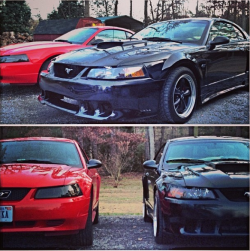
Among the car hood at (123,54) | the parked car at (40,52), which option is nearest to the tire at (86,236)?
the car hood at (123,54)

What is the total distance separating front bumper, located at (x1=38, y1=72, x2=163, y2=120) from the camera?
342 centimetres

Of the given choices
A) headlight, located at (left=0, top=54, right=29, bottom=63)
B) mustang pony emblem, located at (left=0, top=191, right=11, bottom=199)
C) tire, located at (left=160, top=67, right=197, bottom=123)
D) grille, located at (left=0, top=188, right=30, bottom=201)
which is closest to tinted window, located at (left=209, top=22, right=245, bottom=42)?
tire, located at (left=160, top=67, right=197, bottom=123)

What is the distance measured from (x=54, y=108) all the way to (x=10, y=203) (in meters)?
0.94

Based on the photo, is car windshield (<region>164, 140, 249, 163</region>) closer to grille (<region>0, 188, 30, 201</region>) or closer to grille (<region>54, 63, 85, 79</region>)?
grille (<region>54, 63, 85, 79</region>)

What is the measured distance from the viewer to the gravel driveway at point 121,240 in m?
3.37

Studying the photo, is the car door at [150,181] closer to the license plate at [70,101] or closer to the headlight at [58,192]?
the headlight at [58,192]

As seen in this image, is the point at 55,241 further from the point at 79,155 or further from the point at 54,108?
the point at 54,108

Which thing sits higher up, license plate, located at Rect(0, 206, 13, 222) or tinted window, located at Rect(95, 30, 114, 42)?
tinted window, located at Rect(95, 30, 114, 42)

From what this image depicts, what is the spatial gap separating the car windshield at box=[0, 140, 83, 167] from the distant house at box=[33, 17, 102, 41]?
969 millimetres

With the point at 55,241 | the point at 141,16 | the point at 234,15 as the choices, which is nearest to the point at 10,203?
the point at 55,241

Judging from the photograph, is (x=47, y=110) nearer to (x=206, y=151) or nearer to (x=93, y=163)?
(x=93, y=163)

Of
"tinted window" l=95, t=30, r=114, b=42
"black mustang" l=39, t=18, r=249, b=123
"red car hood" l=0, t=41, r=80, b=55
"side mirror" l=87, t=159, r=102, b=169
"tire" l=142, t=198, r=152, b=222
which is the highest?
"tinted window" l=95, t=30, r=114, b=42

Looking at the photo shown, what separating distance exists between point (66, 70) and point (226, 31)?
5.00ft

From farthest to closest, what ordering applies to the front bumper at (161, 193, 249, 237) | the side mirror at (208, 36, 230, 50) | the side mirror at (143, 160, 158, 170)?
the side mirror at (208, 36, 230, 50)
the side mirror at (143, 160, 158, 170)
the front bumper at (161, 193, 249, 237)
